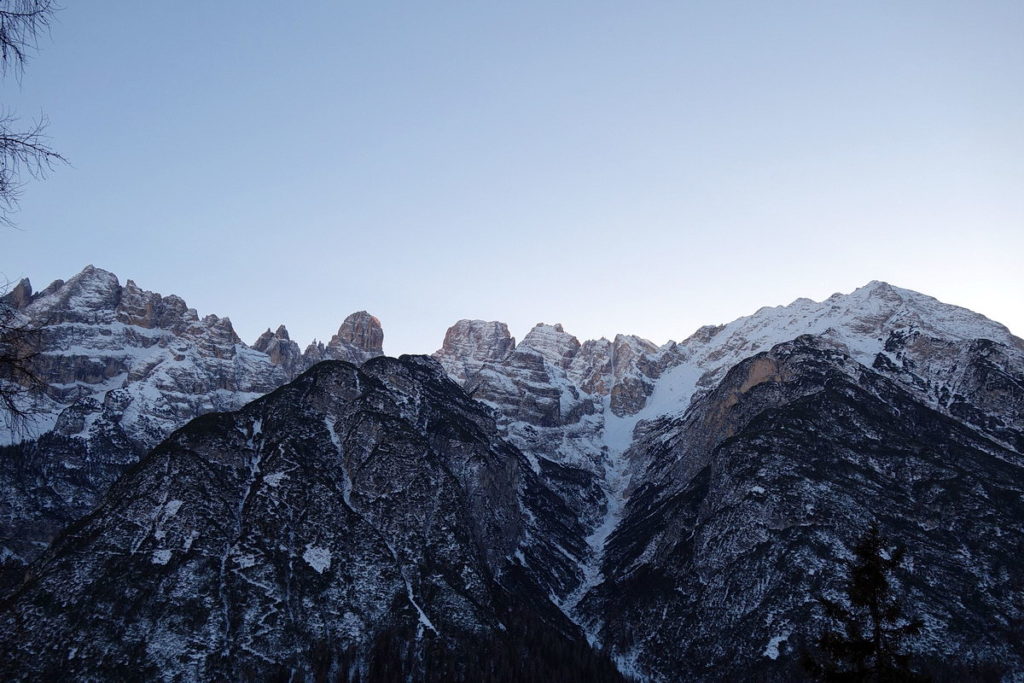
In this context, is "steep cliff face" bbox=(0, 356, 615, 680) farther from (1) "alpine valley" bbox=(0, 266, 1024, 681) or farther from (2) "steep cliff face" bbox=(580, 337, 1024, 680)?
(2) "steep cliff face" bbox=(580, 337, 1024, 680)

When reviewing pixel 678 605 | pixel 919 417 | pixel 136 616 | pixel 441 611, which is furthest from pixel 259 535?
pixel 919 417

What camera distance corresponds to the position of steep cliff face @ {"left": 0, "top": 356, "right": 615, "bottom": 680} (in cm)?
11744

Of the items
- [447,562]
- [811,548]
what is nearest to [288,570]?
[447,562]

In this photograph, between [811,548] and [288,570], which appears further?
[811,548]

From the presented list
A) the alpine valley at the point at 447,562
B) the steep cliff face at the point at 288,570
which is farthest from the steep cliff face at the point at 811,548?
the steep cliff face at the point at 288,570

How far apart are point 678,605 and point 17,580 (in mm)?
145552

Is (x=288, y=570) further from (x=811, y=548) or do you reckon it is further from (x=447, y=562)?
(x=811, y=548)

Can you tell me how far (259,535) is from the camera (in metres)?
140

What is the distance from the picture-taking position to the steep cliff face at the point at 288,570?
385ft

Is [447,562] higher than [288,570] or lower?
higher

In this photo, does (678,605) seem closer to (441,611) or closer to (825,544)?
(825,544)

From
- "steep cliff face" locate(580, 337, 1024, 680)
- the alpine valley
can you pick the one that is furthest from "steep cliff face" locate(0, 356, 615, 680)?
"steep cliff face" locate(580, 337, 1024, 680)

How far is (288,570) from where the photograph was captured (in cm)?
13725

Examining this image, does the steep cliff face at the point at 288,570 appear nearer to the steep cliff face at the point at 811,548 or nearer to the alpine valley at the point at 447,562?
the alpine valley at the point at 447,562
